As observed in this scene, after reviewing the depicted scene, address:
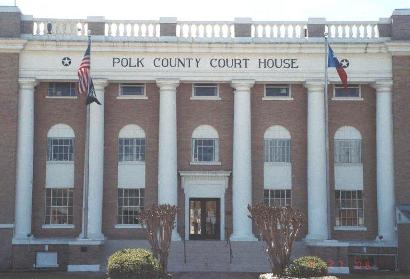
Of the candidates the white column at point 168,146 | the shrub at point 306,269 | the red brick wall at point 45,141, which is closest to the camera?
the shrub at point 306,269

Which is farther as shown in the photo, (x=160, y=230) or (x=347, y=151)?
(x=347, y=151)

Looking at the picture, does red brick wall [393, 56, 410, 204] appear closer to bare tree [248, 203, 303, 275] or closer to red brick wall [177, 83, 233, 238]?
red brick wall [177, 83, 233, 238]

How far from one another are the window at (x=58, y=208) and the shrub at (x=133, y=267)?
14.4 metres

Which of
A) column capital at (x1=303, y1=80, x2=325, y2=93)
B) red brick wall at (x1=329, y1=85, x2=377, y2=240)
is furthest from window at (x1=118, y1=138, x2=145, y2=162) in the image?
red brick wall at (x1=329, y1=85, x2=377, y2=240)

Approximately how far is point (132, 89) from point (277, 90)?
8.27 metres

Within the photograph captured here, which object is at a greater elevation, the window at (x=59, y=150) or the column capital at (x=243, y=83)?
the column capital at (x=243, y=83)

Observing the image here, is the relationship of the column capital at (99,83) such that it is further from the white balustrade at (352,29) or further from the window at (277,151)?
the white balustrade at (352,29)

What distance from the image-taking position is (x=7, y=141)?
40.7m

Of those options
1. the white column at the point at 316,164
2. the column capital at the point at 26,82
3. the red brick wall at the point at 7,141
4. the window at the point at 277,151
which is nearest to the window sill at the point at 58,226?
the red brick wall at the point at 7,141

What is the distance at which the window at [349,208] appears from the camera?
1667 inches

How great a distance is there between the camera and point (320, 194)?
41062 mm

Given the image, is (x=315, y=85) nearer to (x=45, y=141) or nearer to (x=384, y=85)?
(x=384, y=85)

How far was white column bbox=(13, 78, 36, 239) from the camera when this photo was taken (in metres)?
40.5

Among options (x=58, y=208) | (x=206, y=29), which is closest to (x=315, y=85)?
(x=206, y=29)
